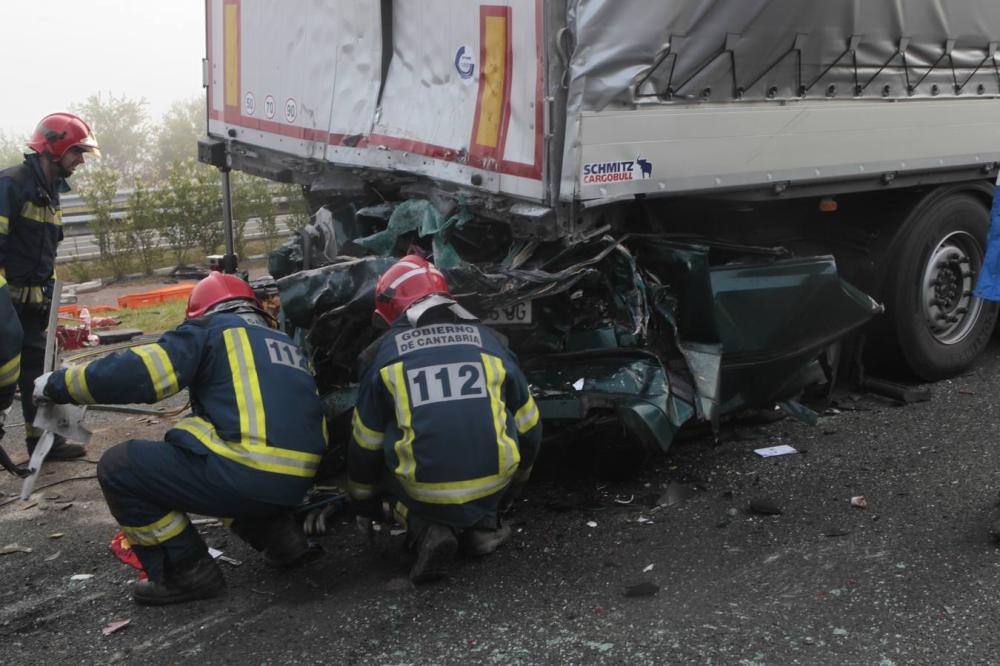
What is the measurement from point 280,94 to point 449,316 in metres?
2.99

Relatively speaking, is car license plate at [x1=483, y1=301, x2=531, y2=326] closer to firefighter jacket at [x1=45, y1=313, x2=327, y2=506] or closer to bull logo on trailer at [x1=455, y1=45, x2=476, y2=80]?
firefighter jacket at [x1=45, y1=313, x2=327, y2=506]

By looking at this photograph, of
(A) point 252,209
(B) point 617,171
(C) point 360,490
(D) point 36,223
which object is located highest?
(B) point 617,171

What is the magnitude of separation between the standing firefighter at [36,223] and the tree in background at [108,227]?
596 cm

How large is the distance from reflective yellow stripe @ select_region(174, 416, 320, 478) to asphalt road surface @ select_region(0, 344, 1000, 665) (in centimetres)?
48

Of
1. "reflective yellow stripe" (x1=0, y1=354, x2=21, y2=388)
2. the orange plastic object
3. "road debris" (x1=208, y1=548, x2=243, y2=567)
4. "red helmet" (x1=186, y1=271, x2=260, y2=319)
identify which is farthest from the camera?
the orange plastic object

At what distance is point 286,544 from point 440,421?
0.81 meters

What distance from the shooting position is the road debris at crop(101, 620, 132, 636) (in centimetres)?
340

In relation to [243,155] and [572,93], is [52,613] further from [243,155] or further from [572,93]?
[243,155]

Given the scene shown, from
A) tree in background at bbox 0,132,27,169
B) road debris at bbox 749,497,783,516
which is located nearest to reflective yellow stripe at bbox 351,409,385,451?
road debris at bbox 749,497,783,516

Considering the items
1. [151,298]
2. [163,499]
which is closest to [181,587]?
[163,499]

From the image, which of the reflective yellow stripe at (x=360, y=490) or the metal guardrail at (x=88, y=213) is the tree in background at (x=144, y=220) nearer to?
the metal guardrail at (x=88, y=213)

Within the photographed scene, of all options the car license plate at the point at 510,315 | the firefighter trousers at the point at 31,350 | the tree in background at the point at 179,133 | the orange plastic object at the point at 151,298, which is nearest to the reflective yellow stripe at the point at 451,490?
the car license plate at the point at 510,315

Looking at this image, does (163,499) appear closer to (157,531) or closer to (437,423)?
(157,531)

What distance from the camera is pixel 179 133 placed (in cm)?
3183
